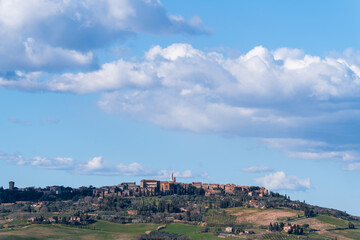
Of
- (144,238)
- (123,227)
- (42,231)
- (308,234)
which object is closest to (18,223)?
(42,231)

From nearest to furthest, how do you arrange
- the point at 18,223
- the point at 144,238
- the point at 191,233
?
the point at 144,238 < the point at 191,233 < the point at 18,223

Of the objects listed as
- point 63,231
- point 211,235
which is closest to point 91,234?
point 63,231

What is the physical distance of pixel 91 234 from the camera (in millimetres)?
179750

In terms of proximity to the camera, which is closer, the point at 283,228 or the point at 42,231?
the point at 42,231

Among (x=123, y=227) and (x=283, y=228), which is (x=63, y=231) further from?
(x=283, y=228)

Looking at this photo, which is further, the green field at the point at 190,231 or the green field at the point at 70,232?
the green field at the point at 190,231

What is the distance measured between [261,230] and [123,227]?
1875 inches

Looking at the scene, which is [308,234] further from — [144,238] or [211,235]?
[144,238]

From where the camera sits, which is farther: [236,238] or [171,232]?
[171,232]

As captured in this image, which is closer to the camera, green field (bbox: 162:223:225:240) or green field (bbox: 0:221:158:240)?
green field (bbox: 0:221:158:240)

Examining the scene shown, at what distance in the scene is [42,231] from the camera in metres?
177

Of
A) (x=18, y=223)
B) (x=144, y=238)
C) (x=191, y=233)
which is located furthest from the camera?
(x=18, y=223)

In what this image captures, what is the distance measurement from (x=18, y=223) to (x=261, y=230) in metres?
83.6

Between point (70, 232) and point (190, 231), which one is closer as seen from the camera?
point (70, 232)
